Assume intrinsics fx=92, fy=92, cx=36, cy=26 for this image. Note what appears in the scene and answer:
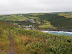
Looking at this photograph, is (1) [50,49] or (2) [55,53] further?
(1) [50,49]

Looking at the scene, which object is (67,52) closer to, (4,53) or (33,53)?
(33,53)

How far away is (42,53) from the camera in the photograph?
37.0ft

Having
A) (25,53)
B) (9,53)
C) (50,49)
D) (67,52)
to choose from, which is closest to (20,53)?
(25,53)

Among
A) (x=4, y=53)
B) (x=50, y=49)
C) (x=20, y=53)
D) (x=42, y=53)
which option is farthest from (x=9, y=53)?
(x=50, y=49)

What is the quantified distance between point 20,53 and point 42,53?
9.16 feet

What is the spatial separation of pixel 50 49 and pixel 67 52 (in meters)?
2.22

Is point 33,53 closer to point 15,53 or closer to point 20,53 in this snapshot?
point 20,53

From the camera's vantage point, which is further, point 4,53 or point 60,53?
point 4,53

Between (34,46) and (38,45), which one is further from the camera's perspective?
(38,45)

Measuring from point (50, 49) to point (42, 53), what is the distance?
1.65 metres

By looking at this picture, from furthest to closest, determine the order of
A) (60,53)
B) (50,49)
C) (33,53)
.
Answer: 1. (50,49)
2. (33,53)
3. (60,53)

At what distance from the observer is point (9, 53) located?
11.9 m

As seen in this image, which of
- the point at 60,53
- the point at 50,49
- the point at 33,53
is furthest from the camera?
the point at 50,49

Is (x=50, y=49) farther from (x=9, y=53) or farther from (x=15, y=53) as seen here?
(x=9, y=53)
